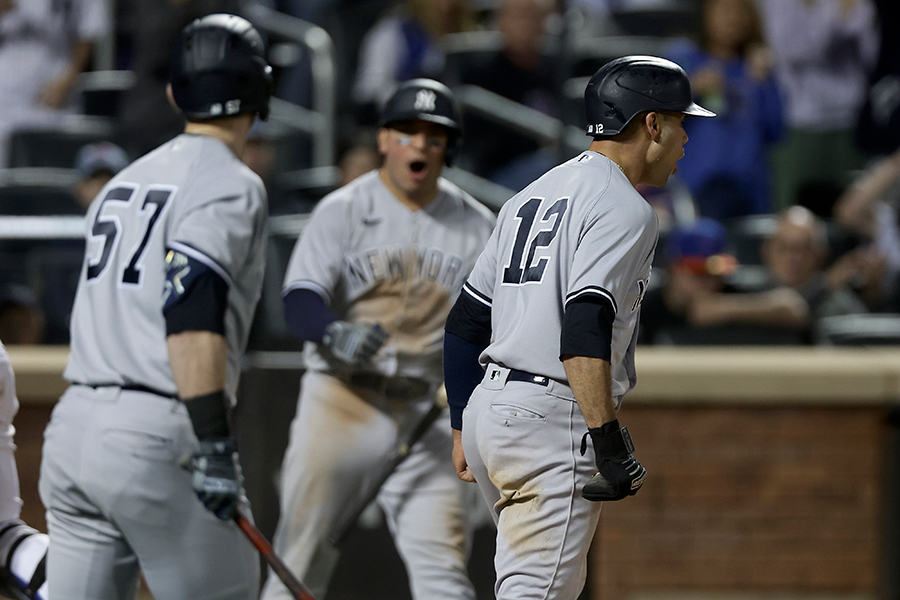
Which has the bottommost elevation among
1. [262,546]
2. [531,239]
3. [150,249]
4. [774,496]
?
[774,496]

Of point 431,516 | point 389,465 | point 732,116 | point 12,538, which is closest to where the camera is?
point 12,538

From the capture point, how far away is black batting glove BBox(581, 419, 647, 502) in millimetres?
2832

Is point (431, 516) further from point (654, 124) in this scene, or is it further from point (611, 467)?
point (654, 124)

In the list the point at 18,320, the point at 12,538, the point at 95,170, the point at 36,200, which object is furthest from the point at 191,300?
the point at 36,200

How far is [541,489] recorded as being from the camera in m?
3.02

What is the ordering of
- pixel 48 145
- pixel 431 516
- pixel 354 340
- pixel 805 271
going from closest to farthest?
pixel 354 340, pixel 431 516, pixel 805 271, pixel 48 145

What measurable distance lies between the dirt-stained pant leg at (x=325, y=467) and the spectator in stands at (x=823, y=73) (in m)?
4.55

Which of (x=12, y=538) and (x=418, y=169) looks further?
(x=418, y=169)

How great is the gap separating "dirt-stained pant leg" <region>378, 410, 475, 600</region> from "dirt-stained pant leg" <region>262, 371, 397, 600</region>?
0.44 ft

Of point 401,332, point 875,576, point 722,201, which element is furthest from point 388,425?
point 722,201

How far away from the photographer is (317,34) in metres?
8.20

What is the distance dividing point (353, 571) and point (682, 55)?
155 inches

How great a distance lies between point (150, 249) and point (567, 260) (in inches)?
42.1

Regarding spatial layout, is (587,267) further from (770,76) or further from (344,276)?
(770,76)
